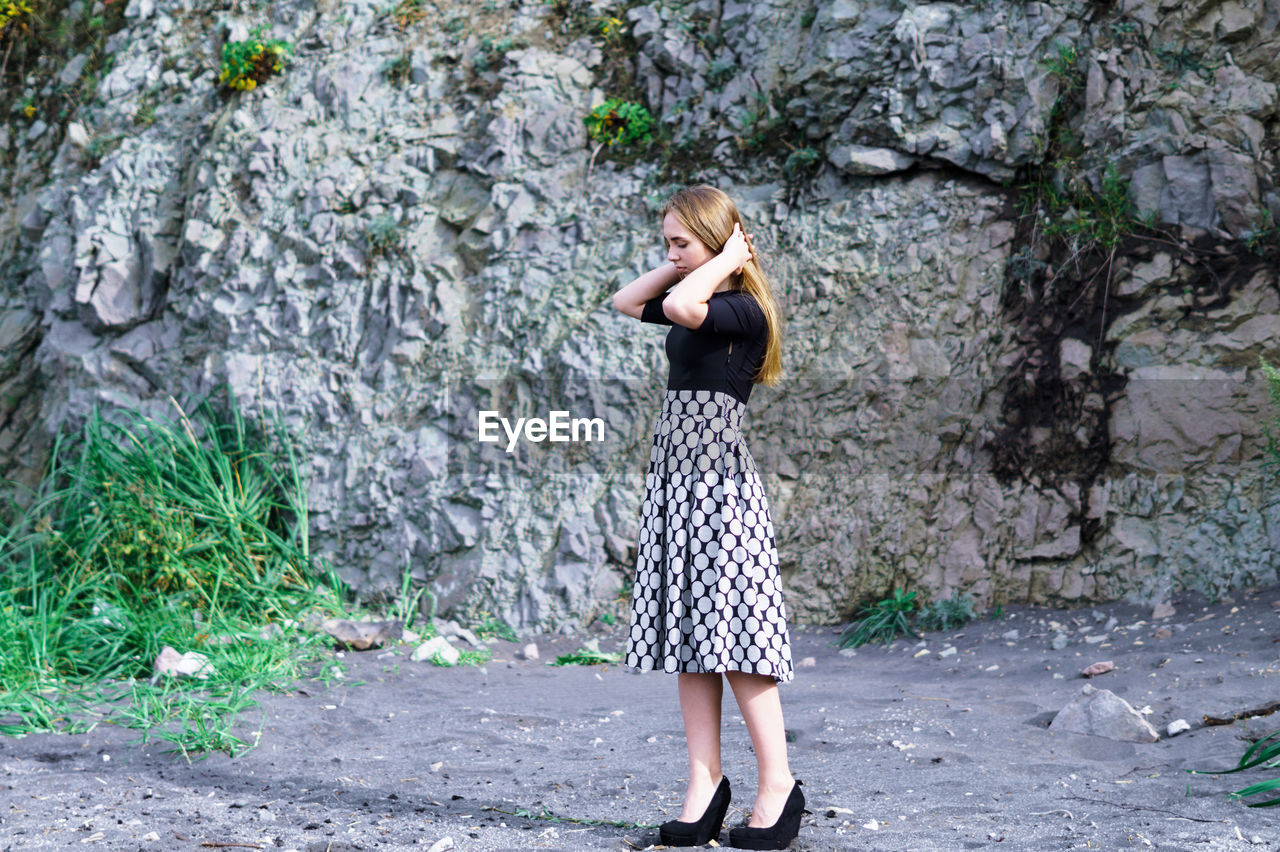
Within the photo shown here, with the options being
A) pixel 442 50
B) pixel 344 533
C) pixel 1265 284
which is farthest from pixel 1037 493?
pixel 442 50

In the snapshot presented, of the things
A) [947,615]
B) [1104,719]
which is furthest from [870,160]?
[1104,719]

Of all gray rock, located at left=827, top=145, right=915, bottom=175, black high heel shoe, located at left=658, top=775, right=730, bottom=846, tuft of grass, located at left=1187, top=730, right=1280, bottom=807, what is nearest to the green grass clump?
black high heel shoe, located at left=658, top=775, right=730, bottom=846

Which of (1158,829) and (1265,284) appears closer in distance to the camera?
(1158,829)

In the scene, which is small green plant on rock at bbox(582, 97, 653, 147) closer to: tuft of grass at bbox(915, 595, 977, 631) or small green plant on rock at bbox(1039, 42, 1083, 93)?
small green plant on rock at bbox(1039, 42, 1083, 93)

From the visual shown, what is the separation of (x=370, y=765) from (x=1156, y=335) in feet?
14.7

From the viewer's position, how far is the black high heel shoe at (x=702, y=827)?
2615 mm

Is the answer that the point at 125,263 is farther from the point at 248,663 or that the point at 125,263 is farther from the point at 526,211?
the point at 248,663

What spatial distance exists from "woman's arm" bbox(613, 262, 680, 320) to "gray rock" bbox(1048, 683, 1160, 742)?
7.40ft

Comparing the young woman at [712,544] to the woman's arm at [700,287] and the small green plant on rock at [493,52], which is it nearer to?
the woman's arm at [700,287]

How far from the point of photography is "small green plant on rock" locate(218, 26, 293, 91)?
288 inches

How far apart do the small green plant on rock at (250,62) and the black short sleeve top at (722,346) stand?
5764 mm

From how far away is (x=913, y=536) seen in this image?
5.70 metres

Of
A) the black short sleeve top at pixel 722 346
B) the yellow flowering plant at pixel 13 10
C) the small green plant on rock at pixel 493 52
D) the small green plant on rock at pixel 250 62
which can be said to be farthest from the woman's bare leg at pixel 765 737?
the yellow flowering plant at pixel 13 10

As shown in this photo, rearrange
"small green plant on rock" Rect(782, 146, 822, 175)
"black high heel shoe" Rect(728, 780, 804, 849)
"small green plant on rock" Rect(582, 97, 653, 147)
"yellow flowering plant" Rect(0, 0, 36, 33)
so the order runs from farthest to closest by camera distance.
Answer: "yellow flowering plant" Rect(0, 0, 36, 33), "small green plant on rock" Rect(582, 97, 653, 147), "small green plant on rock" Rect(782, 146, 822, 175), "black high heel shoe" Rect(728, 780, 804, 849)
